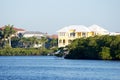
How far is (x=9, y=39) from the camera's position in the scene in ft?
534

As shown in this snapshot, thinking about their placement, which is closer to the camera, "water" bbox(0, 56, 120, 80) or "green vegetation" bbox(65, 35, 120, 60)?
"water" bbox(0, 56, 120, 80)

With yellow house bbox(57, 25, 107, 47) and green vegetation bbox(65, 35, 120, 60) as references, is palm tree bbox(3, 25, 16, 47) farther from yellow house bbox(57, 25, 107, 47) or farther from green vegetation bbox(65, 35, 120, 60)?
green vegetation bbox(65, 35, 120, 60)

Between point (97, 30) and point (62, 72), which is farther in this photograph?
point (97, 30)

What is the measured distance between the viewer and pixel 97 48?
105625 millimetres

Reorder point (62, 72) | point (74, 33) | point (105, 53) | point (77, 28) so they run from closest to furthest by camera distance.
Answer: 1. point (62, 72)
2. point (105, 53)
3. point (74, 33)
4. point (77, 28)

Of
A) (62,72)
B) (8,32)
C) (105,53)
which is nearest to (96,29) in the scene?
(8,32)

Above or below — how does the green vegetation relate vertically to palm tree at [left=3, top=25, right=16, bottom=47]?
below

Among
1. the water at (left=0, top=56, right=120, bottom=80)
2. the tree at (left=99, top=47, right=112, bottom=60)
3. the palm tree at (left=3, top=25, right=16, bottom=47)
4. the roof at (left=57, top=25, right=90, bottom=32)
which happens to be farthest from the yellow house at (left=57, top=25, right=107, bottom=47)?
the water at (left=0, top=56, right=120, bottom=80)

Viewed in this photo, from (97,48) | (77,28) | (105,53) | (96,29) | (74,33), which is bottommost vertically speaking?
(105,53)

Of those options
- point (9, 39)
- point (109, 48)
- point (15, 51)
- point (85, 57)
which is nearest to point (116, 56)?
point (109, 48)

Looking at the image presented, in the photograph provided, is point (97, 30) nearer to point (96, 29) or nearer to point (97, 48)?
point (96, 29)

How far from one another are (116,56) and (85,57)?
1232 cm

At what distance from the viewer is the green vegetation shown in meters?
101

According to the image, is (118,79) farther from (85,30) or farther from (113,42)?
(85,30)
